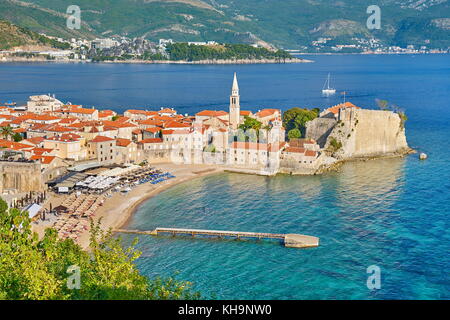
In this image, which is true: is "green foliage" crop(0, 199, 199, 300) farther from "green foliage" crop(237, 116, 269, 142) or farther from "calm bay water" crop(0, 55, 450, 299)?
"green foliage" crop(237, 116, 269, 142)

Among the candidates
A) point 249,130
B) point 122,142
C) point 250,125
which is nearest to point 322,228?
point 122,142

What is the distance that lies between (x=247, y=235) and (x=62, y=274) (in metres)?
15.2

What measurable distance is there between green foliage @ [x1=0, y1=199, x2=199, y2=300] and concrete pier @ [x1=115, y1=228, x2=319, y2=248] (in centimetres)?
773

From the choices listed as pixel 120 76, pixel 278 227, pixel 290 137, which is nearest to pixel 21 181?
pixel 278 227

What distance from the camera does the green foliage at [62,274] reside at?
17.2m

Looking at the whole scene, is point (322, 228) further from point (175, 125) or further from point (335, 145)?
point (175, 125)

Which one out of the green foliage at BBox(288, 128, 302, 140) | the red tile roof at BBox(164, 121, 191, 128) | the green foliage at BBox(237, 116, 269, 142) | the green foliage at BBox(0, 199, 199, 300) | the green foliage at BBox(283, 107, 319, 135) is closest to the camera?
the green foliage at BBox(0, 199, 199, 300)

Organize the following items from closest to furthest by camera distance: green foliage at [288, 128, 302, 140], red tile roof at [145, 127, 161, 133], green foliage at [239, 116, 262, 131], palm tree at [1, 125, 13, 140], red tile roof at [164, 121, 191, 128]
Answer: palm tree at [1, 125, 13, 140]
red tile roof at [145, 127, 161, 133]
red tile roof at [164, 121, 191, 128]
green foliage at [239, 116, 262, 131]
green foliage at [288, 128, 302, 140]

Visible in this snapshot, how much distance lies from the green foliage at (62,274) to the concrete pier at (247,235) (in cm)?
773

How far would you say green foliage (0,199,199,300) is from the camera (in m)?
17.2

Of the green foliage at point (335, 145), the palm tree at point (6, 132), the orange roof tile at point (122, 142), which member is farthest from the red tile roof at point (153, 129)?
the green foliage at point (335, 145)

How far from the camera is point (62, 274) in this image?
2059 centimetres

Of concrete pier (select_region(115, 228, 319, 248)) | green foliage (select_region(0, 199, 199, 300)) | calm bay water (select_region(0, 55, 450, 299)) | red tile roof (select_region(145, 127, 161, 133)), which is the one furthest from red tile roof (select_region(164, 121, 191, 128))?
green foliage (select_region(0, 199, 199, 300))

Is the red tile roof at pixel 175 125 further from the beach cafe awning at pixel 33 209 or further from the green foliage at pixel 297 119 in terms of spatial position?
the beach cafe awning at pixel 33 209
